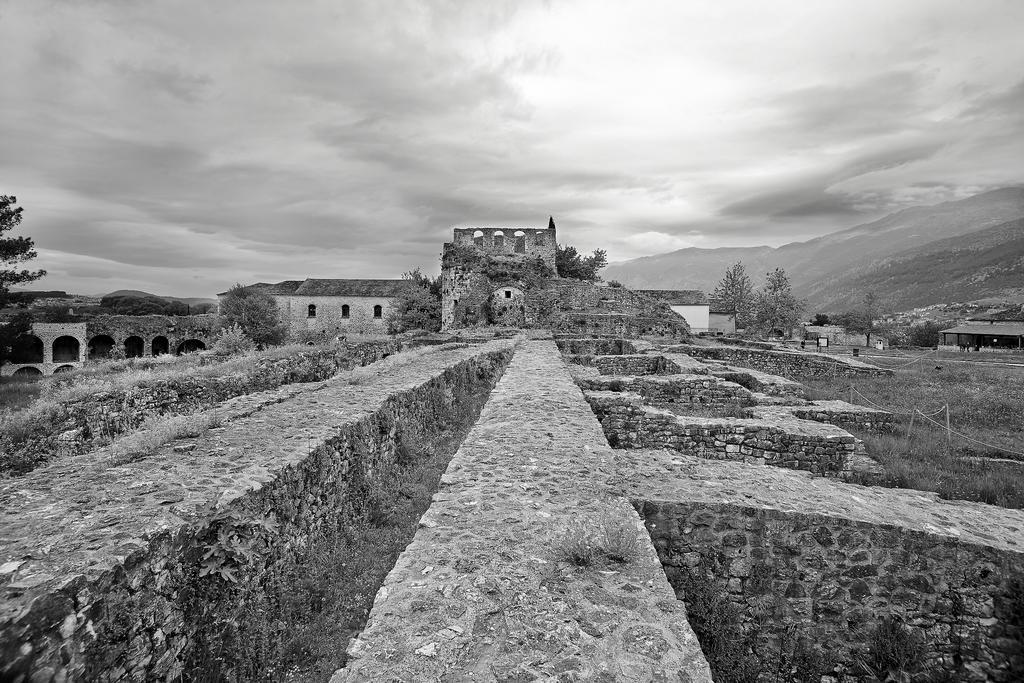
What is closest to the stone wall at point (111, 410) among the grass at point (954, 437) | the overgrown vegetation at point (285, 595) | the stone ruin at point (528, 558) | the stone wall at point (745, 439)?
the stone ruin at point (528, 558)

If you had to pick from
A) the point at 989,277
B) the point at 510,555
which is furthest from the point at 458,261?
the point at 989,277

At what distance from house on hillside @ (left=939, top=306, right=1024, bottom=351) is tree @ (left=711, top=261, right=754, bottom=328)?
1634 centimetres

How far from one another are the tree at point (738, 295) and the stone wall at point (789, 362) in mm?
→ 34218

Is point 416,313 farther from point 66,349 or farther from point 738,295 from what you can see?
point 738,295

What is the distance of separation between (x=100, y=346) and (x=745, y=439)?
161 feet

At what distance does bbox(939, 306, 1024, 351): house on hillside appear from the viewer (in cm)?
3646

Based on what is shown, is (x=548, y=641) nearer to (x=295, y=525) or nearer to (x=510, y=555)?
(x=510, y=555)

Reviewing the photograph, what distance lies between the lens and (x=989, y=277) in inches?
4087

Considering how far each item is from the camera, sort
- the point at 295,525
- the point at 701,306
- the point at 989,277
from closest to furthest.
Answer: the point at 295,525
the point at 701,306
the point at 989,277

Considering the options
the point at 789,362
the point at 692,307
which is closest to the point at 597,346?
the point at 789,362

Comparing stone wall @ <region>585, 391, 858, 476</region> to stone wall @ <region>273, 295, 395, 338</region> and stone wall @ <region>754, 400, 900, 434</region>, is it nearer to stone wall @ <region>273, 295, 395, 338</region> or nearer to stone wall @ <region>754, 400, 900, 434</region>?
stone wall @ <region>754, 400, 900, 434</region>

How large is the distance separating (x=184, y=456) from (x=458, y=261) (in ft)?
101

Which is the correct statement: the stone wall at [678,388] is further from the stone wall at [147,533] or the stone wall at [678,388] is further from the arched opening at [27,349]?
the arched opening at [27,349]

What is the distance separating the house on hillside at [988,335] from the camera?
36463 millimetres
